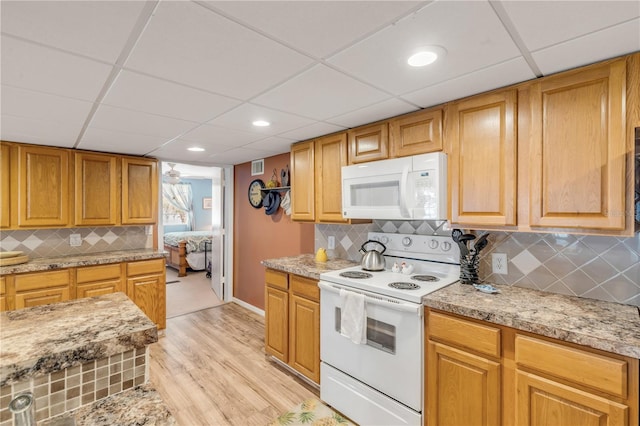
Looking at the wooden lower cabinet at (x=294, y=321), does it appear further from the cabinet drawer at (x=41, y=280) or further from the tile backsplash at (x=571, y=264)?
the cabinet drawer at (x=41, y=280)

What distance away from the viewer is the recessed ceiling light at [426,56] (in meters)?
1.33

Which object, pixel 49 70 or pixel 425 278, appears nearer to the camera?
pixel 49 70

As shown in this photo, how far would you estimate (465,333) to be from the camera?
1645 millimetres

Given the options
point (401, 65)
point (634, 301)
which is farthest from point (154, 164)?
point (634, 301)

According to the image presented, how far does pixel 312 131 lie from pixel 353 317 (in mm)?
1558

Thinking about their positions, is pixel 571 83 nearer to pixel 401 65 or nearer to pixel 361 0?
pixel 401 65

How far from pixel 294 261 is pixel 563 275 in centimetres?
202

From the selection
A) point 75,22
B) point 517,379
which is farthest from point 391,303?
point 75,22

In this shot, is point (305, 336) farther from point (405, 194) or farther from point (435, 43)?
point (435, 43)

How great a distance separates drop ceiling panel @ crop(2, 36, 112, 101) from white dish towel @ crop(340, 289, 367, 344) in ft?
6.02

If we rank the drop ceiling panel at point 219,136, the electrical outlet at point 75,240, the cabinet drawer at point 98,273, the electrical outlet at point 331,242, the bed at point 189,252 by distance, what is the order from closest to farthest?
1. the drop ceiling panel at point 219,136
2. the cabinet drawer at point 98,273
3. the electrical outlet at point 331,242
4. the electrical outlet at point 75,240
5. the bed at point 189,252

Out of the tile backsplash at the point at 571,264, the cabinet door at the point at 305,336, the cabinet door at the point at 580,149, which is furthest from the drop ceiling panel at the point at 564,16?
the cabinet door at the point at 305,336

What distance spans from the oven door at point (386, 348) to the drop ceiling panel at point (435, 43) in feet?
4.11

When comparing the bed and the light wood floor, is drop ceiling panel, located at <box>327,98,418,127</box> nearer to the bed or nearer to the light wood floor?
the light wood floor
